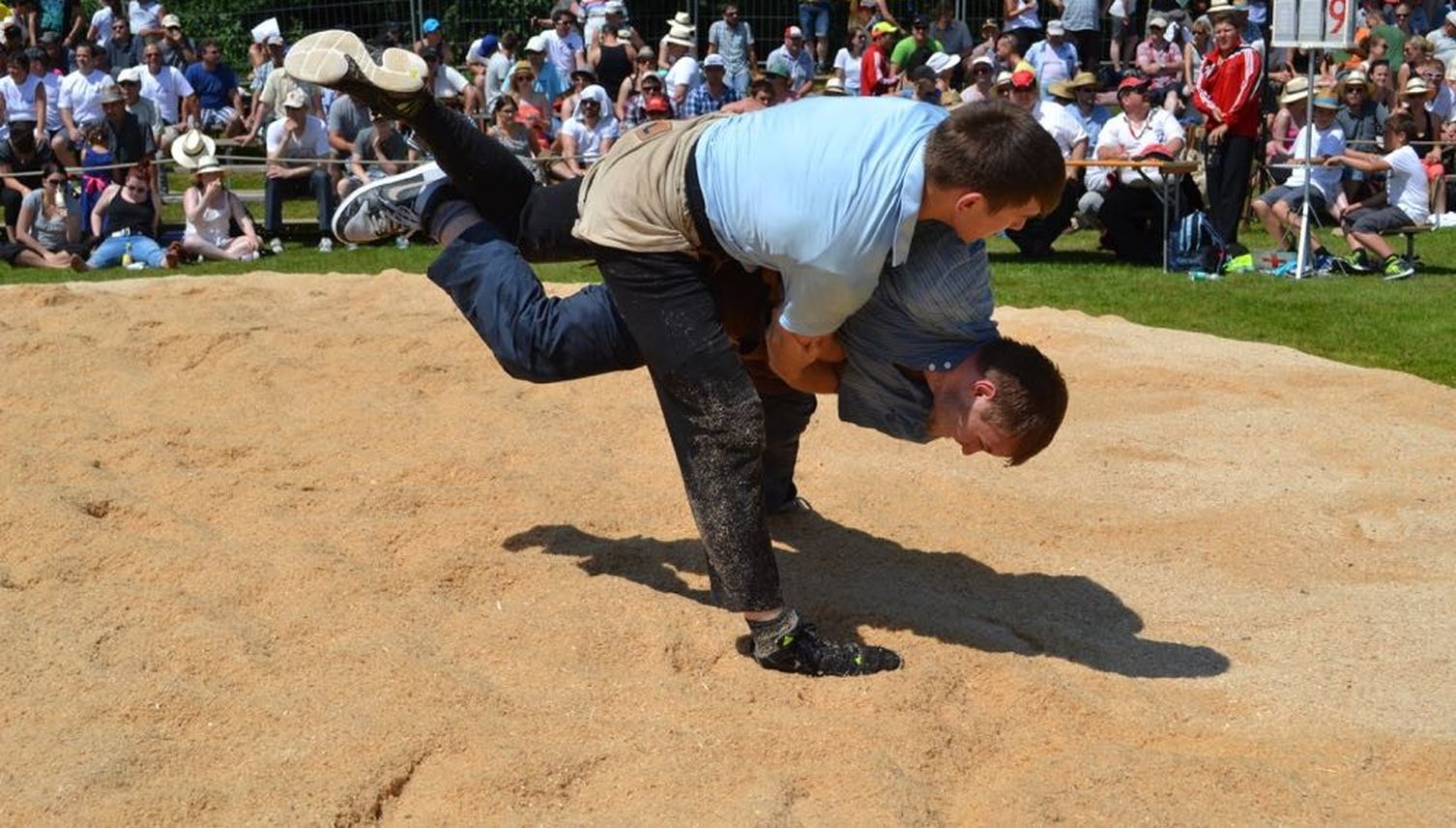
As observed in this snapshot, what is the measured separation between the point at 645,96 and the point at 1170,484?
10113 mm

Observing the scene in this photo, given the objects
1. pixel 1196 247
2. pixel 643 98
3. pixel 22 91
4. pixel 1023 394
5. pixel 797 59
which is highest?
pixel 797 59

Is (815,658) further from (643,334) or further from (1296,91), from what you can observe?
(1296,91)

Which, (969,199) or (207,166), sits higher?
(969,199)

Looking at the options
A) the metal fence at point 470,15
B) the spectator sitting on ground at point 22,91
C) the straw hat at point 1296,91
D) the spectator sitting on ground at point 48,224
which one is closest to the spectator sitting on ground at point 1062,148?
the straw hat at point 1296,91

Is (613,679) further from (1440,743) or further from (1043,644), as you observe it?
(1440,743)

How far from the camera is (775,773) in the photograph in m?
3.50

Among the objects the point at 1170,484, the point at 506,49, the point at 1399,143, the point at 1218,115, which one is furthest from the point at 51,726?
the point at 506,49

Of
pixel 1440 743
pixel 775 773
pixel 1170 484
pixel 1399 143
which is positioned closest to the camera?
pixel 775 773

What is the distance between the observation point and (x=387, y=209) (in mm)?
4777

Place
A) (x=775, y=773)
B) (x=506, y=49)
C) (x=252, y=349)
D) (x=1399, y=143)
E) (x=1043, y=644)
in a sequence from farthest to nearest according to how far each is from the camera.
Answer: (x=506, y=49)
(x=1399, y=143)
(x=252, y=349)
(x=1043, y=644)
(x=775, y=773)

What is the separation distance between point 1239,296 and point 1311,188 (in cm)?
262

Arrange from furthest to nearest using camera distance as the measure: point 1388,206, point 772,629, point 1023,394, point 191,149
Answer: point 191,149 → point 1388,206 → point 772,629 → point 1023,394

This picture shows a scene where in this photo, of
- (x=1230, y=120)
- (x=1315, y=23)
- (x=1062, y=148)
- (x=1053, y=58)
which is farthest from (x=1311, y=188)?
(x=1053, y=58)

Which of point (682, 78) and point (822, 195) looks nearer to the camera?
point (822, 195)
